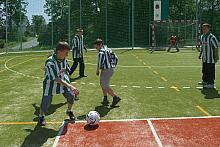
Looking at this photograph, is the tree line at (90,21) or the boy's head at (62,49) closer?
the boy's head at (62,49)

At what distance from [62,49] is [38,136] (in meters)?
1.81

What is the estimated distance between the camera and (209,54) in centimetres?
1255

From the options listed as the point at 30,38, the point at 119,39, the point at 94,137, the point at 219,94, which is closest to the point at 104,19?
Answer: the point at 119,39

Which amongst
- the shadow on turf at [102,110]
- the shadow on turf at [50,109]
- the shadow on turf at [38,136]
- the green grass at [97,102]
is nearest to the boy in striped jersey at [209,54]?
the green grass at [97,102]

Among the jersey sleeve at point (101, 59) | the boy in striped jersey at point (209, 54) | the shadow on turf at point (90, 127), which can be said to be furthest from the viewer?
the boy in striped jersey at point (209, 54)

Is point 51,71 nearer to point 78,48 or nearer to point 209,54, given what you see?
point 209,54

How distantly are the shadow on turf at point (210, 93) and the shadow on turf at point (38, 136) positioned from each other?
5252 millimetres

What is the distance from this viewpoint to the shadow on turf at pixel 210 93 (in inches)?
436

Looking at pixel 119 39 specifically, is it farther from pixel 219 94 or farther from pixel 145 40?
pixel 219 94

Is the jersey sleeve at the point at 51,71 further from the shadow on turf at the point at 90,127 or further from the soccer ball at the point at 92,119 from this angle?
the shadow on turf at the point at 90,127

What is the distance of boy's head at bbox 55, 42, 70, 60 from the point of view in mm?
7715

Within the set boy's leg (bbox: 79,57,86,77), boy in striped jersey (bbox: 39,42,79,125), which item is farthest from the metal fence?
boy in striped jersey (bbox: 39,42,79,125)

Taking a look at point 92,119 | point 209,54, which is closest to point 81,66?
point 209,54

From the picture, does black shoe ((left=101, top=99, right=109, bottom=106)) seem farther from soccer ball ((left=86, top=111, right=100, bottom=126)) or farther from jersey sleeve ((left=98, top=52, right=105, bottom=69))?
soccer ball ((left=86, top=111, right=100, bottom=126))
